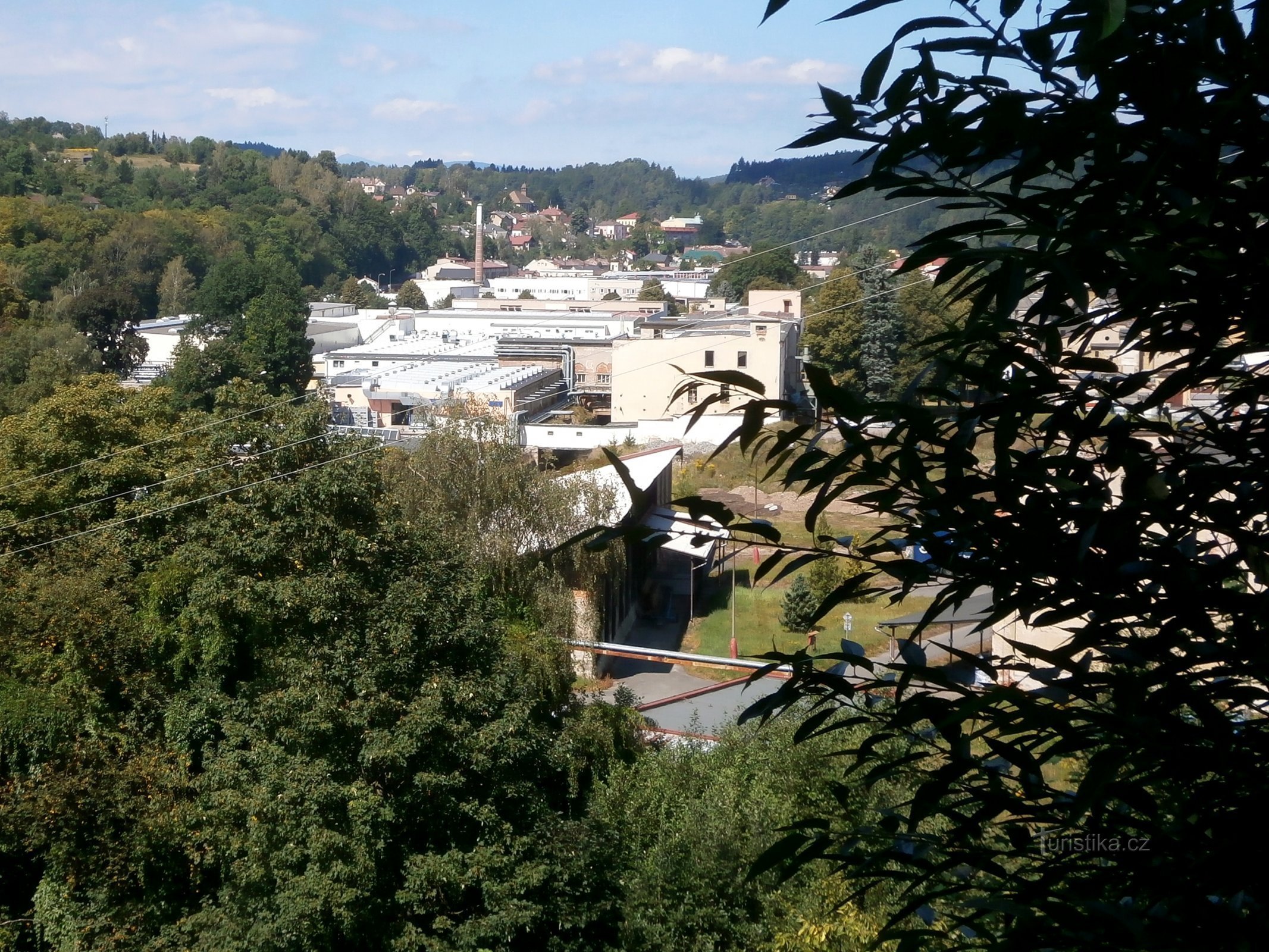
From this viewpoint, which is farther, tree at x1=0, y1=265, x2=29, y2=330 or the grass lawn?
tree at x1=0, y1=265, x2=29, y2=330

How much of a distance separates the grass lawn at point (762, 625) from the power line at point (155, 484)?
4926 mm

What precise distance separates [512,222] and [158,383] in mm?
80286

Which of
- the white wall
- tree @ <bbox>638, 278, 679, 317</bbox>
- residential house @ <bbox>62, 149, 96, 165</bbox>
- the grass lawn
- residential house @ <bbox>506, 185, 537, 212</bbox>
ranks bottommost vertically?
the grass lawn

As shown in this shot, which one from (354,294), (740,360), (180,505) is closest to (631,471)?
(180,505)

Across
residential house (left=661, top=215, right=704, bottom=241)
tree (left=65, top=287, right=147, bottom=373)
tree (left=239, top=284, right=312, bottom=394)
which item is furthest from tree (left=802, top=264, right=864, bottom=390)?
residential house (left=661, top=215, right=704, bottom=241)

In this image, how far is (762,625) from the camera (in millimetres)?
11547

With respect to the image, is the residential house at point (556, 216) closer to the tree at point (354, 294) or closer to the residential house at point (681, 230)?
the residential house at point (681, 230)

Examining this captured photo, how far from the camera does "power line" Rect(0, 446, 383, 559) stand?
22.5 ft

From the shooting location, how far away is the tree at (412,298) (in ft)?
150

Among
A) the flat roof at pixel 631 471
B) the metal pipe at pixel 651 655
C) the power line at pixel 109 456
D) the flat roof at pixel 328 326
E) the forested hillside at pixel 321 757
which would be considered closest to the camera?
the forested hillside at pixel 321 757

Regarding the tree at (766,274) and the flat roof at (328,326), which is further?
the tree at (766,274)

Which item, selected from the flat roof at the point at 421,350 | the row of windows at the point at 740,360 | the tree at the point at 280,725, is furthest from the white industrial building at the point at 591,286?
the tree at the point at 280,725

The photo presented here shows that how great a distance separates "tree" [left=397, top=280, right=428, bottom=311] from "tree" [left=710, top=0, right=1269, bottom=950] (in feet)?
146

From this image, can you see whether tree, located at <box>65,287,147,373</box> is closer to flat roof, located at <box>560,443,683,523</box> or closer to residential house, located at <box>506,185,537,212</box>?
flat roof, located at <box>560,443,683,523</box>
